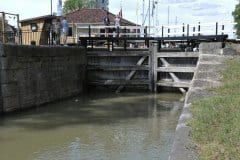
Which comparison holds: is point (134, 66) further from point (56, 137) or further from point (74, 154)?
point (74, 154)

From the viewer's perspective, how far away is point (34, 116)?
43.1ft

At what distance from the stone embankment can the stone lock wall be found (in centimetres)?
541

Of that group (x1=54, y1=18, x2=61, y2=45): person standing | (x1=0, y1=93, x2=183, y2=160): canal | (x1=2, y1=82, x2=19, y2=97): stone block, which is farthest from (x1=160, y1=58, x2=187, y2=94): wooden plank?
(x1=2, y1=82, x2=19, y2=97): stone block

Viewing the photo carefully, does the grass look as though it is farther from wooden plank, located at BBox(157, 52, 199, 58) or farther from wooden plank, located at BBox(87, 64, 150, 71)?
wooden plank, located at BBox(87, 64, 150, 71)

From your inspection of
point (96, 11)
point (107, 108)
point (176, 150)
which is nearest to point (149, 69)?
point (107, 108)

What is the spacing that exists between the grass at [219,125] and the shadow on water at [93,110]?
4.95m

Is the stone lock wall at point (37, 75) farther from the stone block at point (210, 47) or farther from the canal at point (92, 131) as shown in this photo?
the stone block at point (210, 47)

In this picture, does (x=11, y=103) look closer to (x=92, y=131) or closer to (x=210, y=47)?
(x=92, y=131)

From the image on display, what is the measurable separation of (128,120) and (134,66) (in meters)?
7.20

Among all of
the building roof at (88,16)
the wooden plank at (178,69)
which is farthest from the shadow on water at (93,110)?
the building roof at (88,16)

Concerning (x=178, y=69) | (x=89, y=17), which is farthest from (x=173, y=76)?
(x=89, y=17)

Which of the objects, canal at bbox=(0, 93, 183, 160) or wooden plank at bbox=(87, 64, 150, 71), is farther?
wooden plank at bbox=(87, 64, 150, 71)

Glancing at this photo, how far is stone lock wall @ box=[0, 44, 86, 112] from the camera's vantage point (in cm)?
1341

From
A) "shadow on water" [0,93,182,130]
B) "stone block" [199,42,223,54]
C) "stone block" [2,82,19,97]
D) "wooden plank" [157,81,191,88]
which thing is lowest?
"shadow on water" [0,93,182,130]
